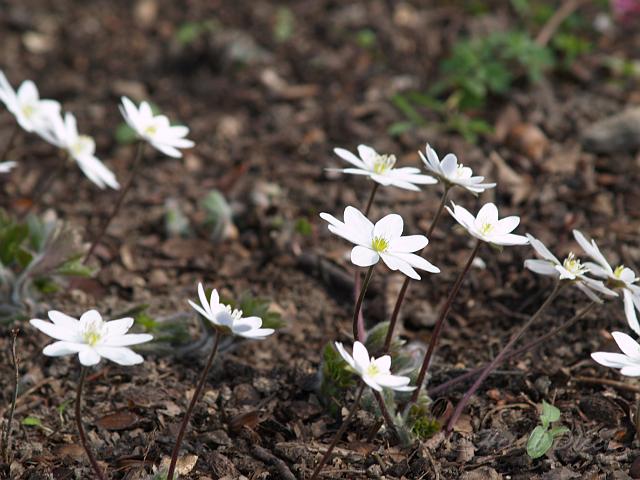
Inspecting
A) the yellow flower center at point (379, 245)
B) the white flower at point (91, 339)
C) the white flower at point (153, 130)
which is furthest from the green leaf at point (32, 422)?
the yellow flower center at point (379, 245)

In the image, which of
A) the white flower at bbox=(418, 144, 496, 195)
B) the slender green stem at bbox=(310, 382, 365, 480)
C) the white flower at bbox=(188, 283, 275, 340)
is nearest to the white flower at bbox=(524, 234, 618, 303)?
the white flower at bbox=(418, 144, 496, 195)

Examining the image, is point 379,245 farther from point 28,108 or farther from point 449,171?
point 28,108

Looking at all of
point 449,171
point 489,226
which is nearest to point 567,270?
point 489,226

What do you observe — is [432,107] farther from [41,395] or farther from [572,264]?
[41,395]

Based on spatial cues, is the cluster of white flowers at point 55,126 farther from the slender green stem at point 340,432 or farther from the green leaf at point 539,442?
the green leaf at point 539,442

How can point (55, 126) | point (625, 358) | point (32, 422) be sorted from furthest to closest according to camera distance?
1. point (55, 126)
2. point (32, 422)
3. point (625, 358)

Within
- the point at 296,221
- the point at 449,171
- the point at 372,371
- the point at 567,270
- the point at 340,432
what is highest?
the point at 449,171
